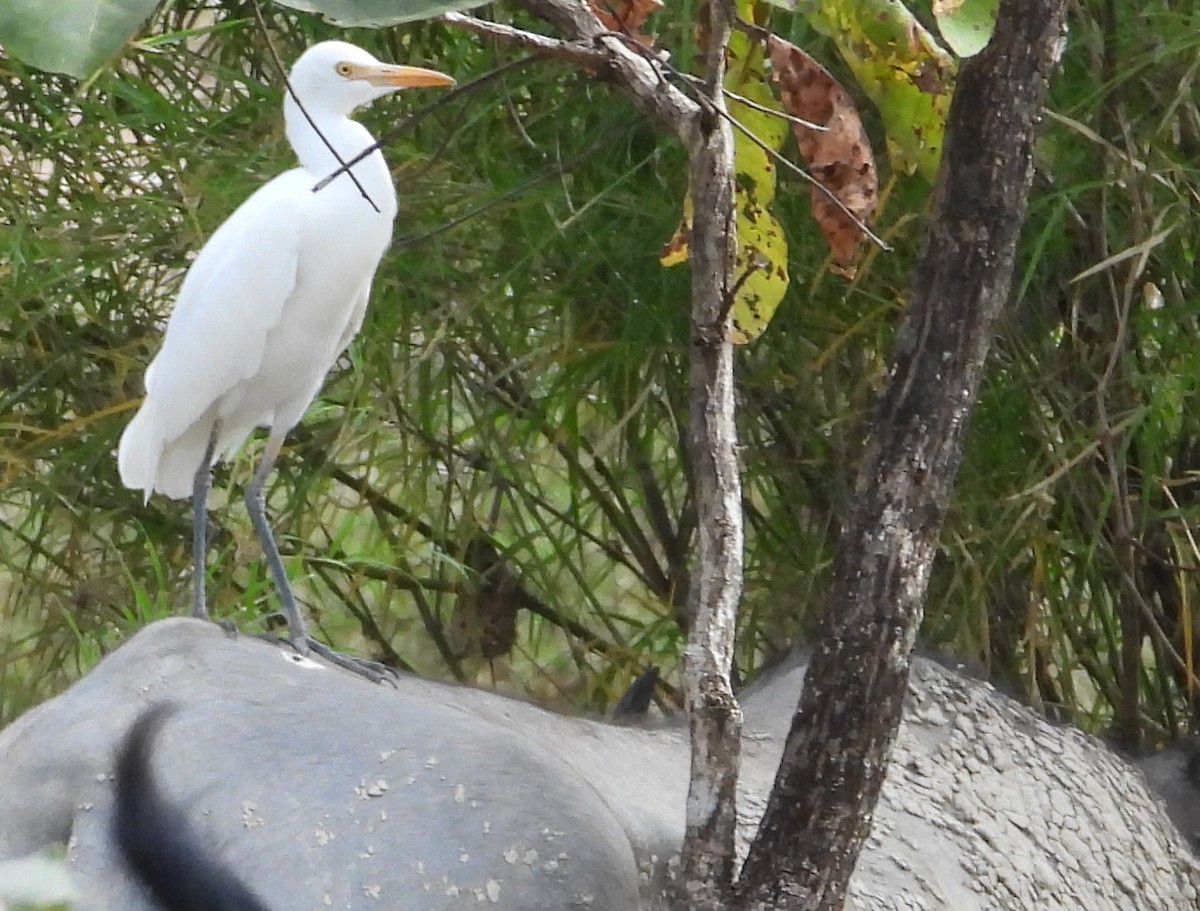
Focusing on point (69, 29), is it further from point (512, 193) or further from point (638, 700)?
point (638, 700)

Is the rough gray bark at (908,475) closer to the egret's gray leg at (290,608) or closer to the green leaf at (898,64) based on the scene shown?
the green leaf at (898,64)

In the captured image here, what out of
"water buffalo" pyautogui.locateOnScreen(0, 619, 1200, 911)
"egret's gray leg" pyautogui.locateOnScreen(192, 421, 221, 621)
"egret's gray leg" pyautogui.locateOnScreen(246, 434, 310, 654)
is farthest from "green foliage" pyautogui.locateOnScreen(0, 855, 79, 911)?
"egret's gray leg" pyautogui.locateOnScreen(192, 421, 221, 621)

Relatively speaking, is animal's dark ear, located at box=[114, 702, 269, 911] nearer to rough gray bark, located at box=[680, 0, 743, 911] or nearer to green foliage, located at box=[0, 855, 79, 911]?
rough gray bark, located at box=[680, 0, 743, 911]

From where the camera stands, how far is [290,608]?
1.27 meters

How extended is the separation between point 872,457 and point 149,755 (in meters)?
0.36

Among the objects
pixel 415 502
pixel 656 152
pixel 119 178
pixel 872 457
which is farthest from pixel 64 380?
pixel 872 457

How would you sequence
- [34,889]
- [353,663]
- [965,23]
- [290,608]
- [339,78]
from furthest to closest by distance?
[339,78], [290,608], [353,663], [965,23], [34,889]

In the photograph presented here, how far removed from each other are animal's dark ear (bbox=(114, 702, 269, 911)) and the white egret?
502mm

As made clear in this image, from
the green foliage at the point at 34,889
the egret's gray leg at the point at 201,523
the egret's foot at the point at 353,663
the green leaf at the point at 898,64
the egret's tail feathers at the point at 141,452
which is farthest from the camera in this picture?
the egret's tail feathers at the point at 141,452

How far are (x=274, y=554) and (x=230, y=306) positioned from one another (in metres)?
0.20

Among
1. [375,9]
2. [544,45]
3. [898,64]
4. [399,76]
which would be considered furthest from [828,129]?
[399,76]

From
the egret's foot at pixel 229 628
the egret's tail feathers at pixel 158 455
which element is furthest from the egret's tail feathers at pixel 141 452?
A: the egret's foot at pixel 229 628

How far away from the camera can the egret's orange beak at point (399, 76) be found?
125 cm

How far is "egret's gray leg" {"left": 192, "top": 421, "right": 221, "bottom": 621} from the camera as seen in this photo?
4.23ft
